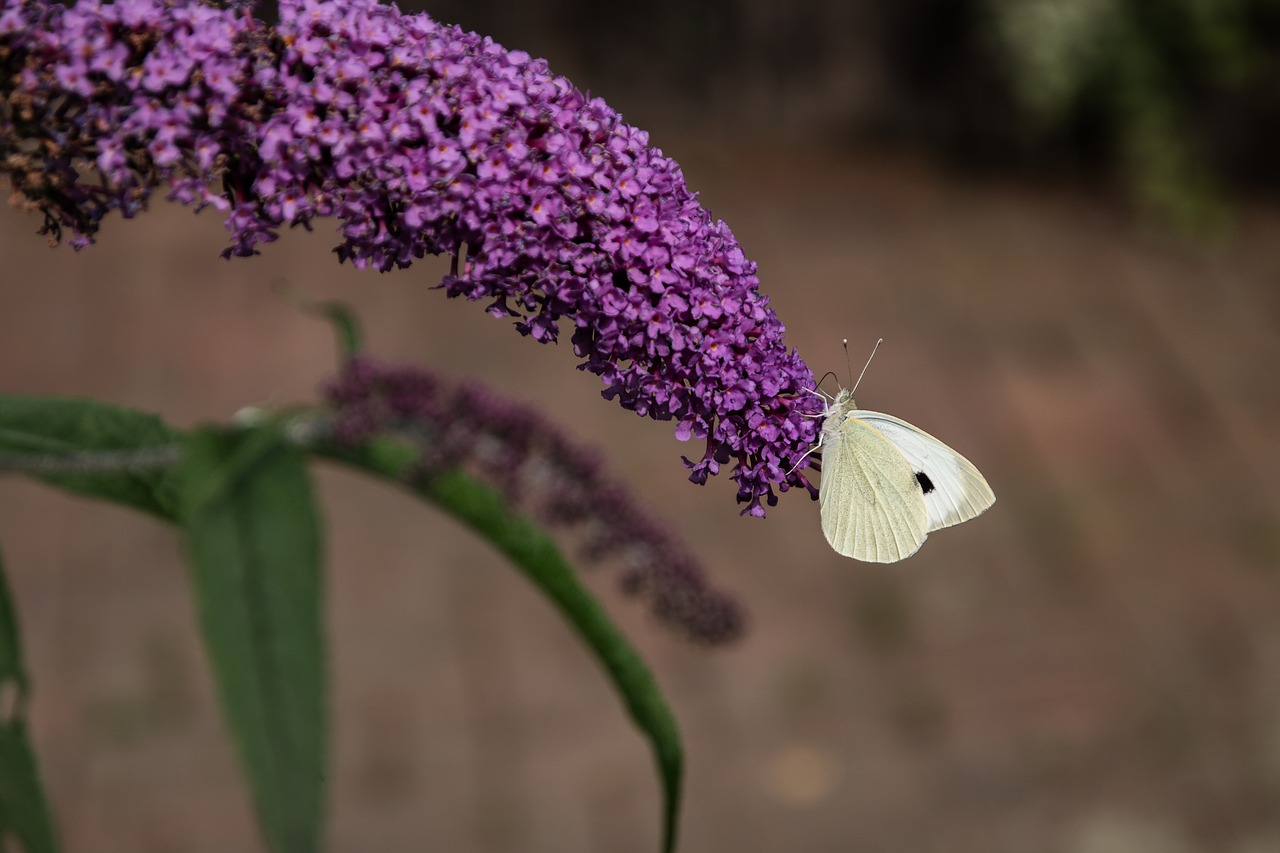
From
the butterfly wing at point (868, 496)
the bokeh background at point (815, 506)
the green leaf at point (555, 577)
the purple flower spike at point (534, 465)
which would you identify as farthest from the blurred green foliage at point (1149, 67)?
the green leaf at point (555, 577)

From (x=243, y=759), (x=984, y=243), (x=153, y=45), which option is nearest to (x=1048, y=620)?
(x=984, y=243)

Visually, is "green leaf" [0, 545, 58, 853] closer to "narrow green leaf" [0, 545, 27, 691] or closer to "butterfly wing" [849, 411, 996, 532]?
"narrow green leaf" [0, 545, 27, 691]

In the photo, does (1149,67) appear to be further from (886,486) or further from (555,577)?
(555,577)

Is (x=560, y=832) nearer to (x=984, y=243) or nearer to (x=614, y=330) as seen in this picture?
(x=614, y=330)

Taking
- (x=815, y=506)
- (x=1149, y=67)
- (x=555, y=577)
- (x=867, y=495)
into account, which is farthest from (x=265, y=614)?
(x=1149, y=67)

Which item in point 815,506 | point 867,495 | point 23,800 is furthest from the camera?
point 815,506

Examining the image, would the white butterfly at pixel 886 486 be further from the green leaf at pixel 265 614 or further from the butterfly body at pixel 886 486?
the green leaf at pixel 265 614

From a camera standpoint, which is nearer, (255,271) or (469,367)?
(469,367)
